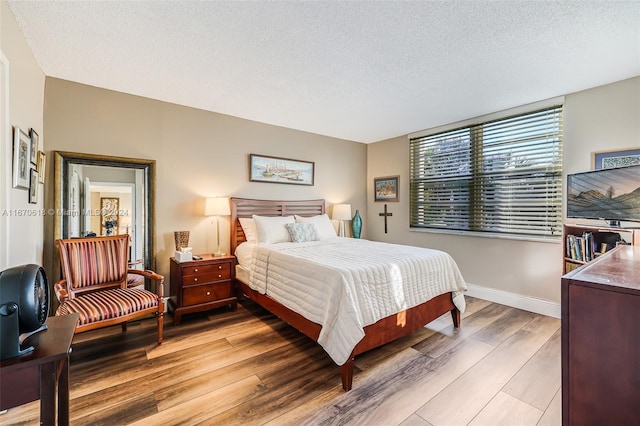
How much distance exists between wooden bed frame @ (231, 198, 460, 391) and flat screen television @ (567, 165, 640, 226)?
1.40 m

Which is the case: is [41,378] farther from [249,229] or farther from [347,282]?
[249,229]

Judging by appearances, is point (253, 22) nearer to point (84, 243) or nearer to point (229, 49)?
point (229, 49)

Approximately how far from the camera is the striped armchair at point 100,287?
7.29ft

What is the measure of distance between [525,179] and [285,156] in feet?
10.8

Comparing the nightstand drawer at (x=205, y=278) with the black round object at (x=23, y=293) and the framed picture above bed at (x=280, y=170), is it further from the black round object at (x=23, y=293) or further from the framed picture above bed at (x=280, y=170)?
the black round object at (x=23, y=293)

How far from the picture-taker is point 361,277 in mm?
2139

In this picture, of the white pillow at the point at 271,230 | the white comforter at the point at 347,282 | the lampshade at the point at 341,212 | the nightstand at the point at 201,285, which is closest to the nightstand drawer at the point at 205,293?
the nightstand at the point at 201,285

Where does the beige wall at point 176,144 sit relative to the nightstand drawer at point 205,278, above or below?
above

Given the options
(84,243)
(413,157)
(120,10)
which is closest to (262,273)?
(84,243)

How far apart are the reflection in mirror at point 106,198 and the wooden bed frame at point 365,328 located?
3.39 ft

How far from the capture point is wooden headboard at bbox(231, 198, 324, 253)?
3824 mm

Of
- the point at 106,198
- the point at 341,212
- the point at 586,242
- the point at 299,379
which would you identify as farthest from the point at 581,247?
the point at 106,198

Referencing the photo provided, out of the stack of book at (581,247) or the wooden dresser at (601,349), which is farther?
the stack of book at (581,247)

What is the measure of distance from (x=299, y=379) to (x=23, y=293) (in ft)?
5.50
